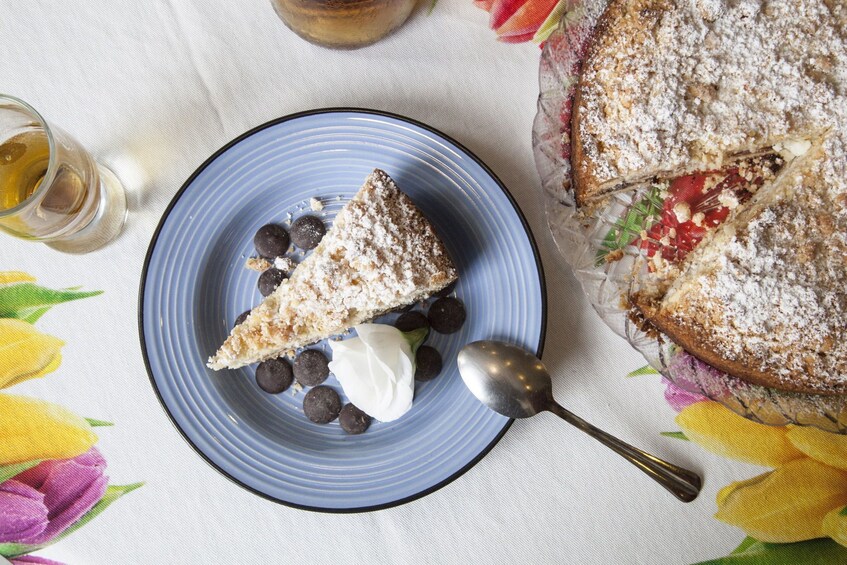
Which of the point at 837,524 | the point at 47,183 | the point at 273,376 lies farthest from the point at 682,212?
the point at 47,183

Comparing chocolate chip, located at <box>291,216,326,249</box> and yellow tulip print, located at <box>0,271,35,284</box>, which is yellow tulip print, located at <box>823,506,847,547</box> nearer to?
chocolate chip, located at <box>291,216,326,249</box>

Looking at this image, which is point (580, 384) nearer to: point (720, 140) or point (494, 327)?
point (494, 327)

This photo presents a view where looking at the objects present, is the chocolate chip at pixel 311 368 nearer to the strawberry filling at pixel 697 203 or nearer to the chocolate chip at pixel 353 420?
the chocolate chip at pixel 353 420

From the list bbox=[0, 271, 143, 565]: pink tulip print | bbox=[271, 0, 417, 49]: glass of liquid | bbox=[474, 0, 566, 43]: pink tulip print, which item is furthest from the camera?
bbox=[0, 271, 143, 565]: pink tulip print

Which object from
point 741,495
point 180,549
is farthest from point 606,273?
point 180,549

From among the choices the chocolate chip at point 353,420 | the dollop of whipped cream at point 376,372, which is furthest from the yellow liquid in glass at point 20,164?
the chocolate chip at point 353,420

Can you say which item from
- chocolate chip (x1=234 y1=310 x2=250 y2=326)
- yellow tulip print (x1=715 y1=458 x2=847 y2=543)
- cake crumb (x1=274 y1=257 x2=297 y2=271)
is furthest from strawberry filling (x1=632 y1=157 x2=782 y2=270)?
chocolate chip (x1=234 y1=310 x2=250 y2=326)
